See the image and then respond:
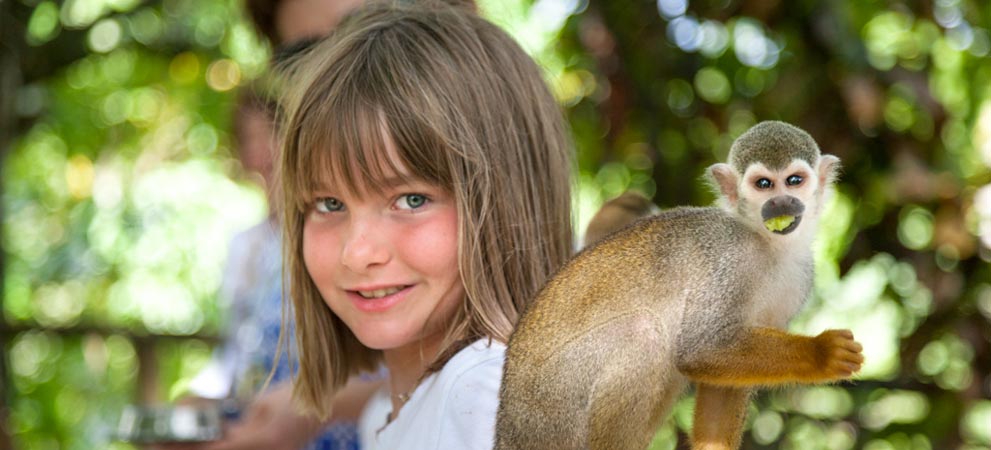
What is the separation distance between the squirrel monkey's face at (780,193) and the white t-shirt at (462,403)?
1.50 ft

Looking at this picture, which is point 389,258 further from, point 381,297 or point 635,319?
point 635,319

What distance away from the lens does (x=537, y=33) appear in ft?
10.2

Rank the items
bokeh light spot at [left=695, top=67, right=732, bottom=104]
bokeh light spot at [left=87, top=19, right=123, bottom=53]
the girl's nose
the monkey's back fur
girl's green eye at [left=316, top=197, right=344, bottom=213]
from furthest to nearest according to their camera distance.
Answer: bokeh light spot at [left=87, top=19, right=123, bottom=53]
bokeh light spot at [left=695, top=67, right=732, bottom=104]
girl's green eye at [left=316, top=197, right=344, bottom=213]
the girl's nose
the monkey's back fur

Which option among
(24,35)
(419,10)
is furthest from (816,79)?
(24,35)

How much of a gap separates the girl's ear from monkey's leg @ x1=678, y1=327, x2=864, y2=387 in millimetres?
110

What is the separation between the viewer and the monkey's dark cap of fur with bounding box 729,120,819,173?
0.80 m

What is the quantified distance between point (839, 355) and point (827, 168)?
21 cm

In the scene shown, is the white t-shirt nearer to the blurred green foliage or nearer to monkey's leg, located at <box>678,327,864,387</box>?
the blurred green foliage

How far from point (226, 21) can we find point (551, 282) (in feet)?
14.9

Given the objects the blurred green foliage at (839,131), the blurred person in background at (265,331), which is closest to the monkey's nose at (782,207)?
the blurred green foliage at (839,131)

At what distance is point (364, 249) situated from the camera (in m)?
1.23

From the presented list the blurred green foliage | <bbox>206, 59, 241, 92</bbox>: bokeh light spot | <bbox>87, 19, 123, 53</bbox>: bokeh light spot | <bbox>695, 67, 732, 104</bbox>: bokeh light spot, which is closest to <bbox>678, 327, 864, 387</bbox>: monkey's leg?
the blurred green foliage

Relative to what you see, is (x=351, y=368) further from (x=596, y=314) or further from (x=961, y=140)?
(x=961, y=140)

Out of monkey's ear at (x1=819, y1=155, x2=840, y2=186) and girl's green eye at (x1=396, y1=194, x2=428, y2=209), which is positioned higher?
girl's green eye at (x1=396, y1=194, x2=428, y2=209)
